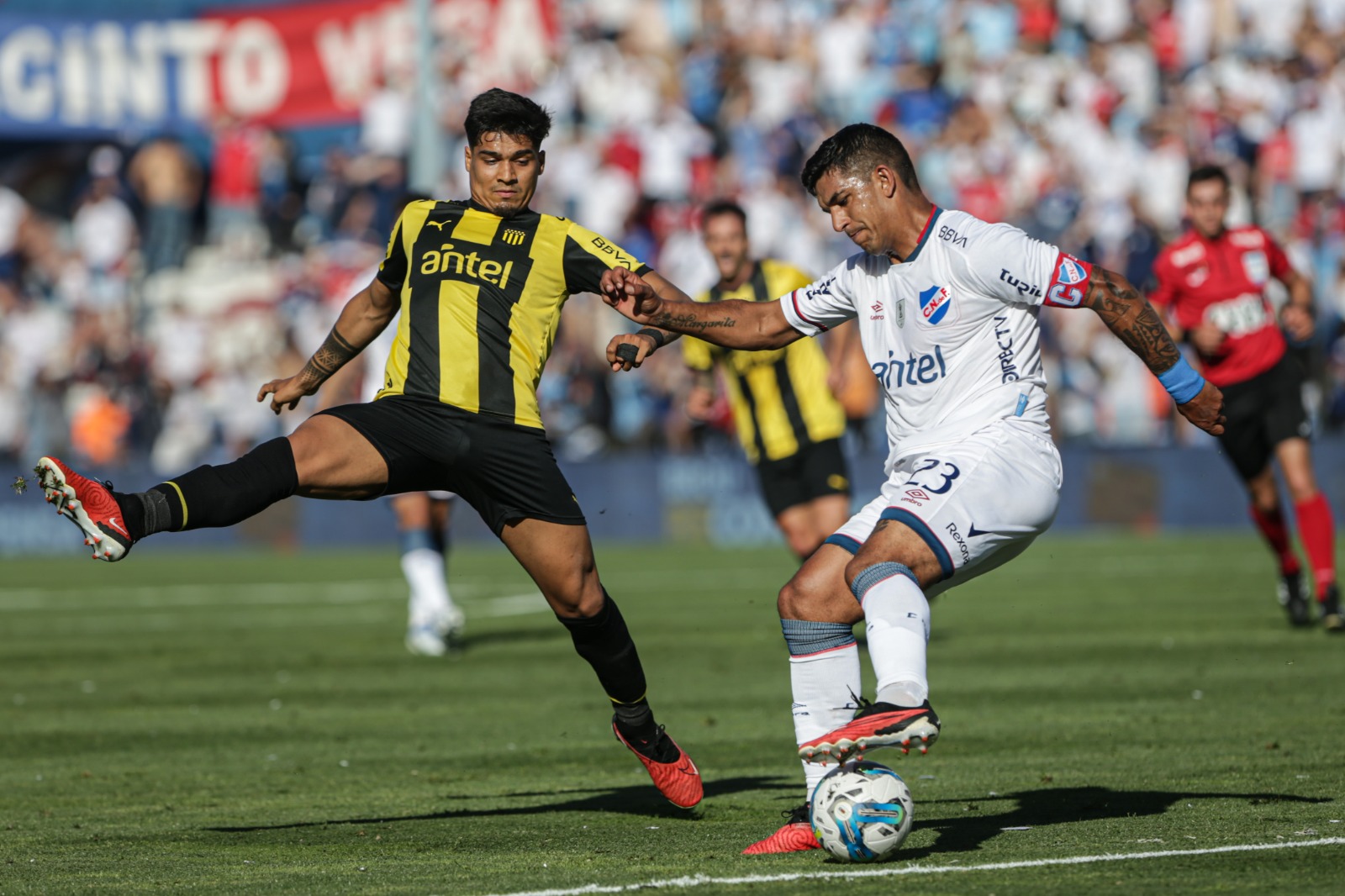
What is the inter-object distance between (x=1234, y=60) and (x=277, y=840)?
2044 centimetres

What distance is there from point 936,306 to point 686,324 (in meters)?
1.02

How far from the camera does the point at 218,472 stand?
6.54 m

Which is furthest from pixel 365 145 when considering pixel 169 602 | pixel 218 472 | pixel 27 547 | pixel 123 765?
pixel 218 472

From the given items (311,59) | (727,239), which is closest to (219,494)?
(727,239)

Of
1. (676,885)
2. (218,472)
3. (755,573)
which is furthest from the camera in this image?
(755,573)

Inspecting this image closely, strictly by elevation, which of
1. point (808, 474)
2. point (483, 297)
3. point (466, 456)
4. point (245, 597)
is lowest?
point (245, 597)

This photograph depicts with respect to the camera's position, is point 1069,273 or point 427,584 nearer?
point 1069,273

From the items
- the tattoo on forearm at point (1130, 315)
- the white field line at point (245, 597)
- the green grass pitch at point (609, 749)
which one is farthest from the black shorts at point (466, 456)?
the white field line at point (245, 597)

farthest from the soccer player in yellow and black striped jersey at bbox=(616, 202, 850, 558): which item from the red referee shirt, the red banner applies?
the red banner

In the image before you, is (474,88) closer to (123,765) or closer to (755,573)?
(755,573)

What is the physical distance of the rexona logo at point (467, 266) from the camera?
7.08 m

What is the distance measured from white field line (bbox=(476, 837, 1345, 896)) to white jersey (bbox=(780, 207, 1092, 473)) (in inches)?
55.3

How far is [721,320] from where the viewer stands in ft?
22.7

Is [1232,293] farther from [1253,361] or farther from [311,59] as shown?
[311,59]
